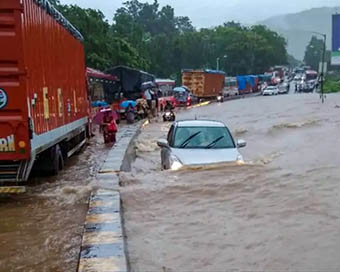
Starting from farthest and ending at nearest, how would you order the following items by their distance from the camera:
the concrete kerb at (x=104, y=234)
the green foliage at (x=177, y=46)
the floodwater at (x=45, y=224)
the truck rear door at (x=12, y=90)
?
the green foliage at (x=177, y=46)
the truck rear door at (x=12, y=90)
the floodwater at (x=45, y=224)
the concrete kerb at (x=104, y=234)

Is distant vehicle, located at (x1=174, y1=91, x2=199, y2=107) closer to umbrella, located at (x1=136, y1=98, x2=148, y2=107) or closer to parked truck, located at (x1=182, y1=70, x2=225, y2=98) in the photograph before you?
parked truck, located at (x1=182, y1=70, x2=225, y2=98)

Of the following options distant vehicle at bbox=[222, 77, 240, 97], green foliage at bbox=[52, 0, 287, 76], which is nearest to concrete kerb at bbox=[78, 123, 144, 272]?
green foliage at bbox=[52, 0, 287, 76]

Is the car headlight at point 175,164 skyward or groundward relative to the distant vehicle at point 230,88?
skyward

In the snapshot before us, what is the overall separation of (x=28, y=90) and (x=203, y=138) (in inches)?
161

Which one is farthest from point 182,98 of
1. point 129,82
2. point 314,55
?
point 314,55

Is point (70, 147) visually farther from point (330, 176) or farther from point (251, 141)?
point (251, 141)

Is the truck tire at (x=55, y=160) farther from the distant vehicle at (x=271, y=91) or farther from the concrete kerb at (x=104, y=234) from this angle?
the distant vehicle at (x=271, y=91)

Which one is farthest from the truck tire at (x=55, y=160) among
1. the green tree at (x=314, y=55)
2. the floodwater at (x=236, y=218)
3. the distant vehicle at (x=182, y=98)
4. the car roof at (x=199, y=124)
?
the green tree at (x=314, y=55)

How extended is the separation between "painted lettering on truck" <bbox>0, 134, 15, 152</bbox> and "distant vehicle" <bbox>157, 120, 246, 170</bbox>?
3.39 metres

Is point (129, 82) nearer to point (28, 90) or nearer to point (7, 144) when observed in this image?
point (28, 90)

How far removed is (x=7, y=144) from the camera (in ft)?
27.6

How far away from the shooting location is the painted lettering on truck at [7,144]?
8.40 metres

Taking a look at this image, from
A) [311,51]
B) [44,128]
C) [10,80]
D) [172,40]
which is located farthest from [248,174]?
[311,51]

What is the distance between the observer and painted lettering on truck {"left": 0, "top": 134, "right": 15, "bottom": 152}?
8398 millimetres
